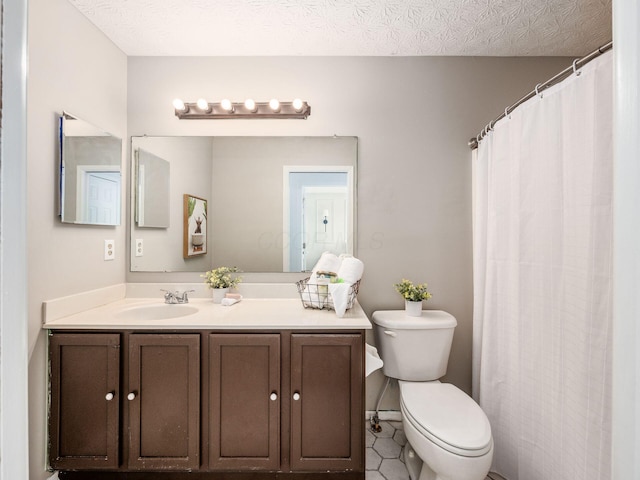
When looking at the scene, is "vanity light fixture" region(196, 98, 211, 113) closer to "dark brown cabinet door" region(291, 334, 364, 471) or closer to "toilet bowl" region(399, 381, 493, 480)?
"dark brown cabinet door" region(291, 334, 364, 471)

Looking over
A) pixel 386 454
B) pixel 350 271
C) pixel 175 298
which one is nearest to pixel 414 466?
pixel 386 454

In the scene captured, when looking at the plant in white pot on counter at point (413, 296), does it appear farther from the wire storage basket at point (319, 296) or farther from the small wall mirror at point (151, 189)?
the small wall mirror at point (151, 189)

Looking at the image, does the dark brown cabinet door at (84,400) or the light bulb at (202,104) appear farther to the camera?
the light bulb at (202,104)

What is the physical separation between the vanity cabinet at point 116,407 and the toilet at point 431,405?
3.33 feet

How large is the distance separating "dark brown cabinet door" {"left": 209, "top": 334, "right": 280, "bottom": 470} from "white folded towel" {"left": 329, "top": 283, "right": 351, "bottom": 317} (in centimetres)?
35

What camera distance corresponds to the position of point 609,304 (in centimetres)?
102

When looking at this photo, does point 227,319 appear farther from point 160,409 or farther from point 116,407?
point 116,407

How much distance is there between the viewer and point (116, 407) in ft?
4.73

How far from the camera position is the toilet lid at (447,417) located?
1239mm

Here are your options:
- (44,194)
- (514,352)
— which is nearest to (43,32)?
(44,194)

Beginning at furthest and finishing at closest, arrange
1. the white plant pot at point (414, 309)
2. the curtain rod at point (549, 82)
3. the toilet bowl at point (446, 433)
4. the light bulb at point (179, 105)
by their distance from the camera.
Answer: the light bulb at point (179, 105) < the white plant pot at point (414, 309) < the toilet bowl at point (446, 433) < the curtain rod at point (549, 82)

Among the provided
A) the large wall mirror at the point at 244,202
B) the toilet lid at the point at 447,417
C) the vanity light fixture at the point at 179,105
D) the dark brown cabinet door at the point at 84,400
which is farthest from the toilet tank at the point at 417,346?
the vanity light fixture at the point at 179,105

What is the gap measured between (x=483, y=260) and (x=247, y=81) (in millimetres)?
1859

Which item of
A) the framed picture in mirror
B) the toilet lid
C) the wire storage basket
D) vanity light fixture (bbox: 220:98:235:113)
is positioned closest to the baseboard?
the toilet lid
